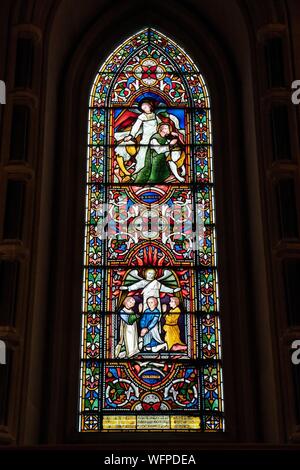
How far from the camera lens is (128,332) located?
834cm

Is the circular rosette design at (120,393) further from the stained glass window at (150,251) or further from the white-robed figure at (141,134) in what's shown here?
the white-robed figure at (141,134)

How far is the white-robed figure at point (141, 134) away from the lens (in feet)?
30.3

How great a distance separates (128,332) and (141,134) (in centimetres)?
201

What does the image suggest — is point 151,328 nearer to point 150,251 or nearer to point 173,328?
point 173,328

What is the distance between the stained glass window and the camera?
8.09m

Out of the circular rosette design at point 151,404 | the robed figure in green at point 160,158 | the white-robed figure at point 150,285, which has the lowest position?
the circular rosette design at point 151,404

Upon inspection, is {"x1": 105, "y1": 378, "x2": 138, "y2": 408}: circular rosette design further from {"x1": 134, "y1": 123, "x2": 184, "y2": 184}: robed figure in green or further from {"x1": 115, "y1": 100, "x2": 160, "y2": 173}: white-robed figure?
{"x1": 115, "y1": 100, "x2": 160, "y2": 173}: white-robed figure

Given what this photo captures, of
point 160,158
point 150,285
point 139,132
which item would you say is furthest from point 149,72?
point 150,285

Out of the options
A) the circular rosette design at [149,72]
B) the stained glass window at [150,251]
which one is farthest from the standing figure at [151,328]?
the circular rosette design at [149,72]
